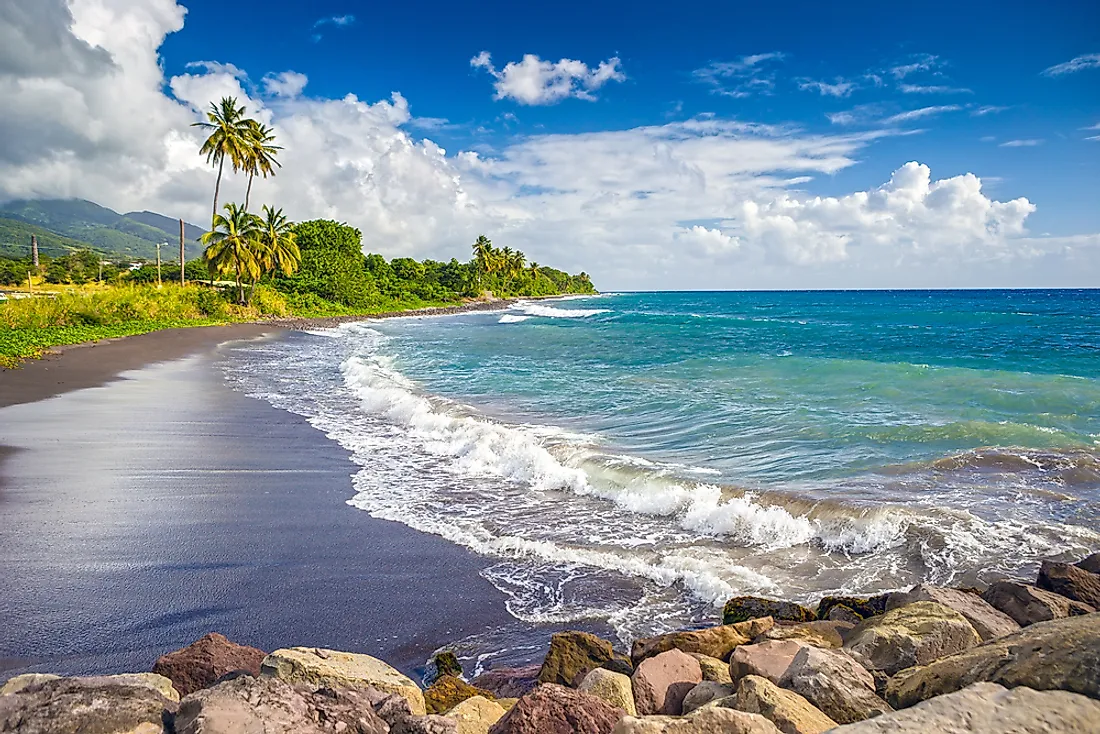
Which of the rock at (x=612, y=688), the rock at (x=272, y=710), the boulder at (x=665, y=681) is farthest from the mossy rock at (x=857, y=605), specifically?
the rock at (x=272, y=710)

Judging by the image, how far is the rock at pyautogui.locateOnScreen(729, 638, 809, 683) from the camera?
3687mm

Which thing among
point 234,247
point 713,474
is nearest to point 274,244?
point 234,247

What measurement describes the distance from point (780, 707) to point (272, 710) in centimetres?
239

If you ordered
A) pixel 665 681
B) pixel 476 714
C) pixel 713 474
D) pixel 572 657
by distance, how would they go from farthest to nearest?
pixel 713 474, pixel 572 657, pixel 665 681, pixel 476 714

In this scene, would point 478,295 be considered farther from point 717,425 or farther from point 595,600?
point 595,600

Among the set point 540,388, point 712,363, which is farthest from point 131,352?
point 712,363

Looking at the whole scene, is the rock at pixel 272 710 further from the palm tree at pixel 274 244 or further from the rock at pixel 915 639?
the palm tree at pixel 274 244

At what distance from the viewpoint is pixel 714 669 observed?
4023mm

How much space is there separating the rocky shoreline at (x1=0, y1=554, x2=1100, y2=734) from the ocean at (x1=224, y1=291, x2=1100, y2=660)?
1.13 metres

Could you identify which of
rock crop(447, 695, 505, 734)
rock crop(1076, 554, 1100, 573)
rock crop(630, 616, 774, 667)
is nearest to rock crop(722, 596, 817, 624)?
rock crop(630, 616, 774, 667)

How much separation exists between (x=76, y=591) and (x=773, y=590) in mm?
6114

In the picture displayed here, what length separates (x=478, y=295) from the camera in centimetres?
11181

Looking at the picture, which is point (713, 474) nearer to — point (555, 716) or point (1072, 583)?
point (1072, 583)

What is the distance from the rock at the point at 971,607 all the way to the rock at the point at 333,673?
360 centimetres
